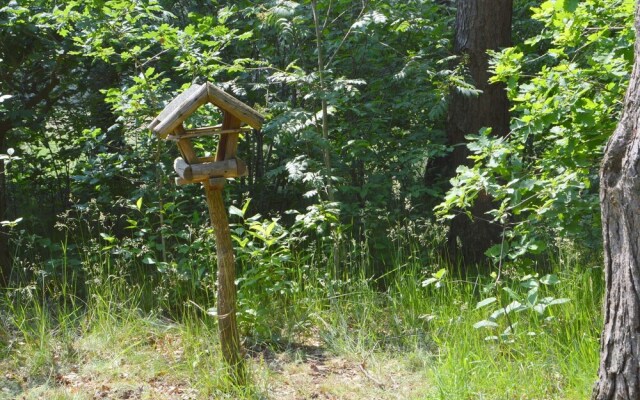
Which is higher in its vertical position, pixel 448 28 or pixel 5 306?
pixel 448 28

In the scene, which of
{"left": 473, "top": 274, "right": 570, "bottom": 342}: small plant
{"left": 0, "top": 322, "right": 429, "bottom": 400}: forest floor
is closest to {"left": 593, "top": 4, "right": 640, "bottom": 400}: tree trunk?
{"left": 473, "top": 274, "right": 570, "bottom": 342}: small plant

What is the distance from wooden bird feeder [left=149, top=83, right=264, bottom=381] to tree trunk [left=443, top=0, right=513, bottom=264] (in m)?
3.54

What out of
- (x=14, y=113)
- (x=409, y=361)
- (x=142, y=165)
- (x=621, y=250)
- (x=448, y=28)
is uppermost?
(x=448, y=28)

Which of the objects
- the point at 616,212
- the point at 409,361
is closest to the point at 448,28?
the point at 409,361

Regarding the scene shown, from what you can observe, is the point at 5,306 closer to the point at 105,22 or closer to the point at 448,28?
the point at 105,22

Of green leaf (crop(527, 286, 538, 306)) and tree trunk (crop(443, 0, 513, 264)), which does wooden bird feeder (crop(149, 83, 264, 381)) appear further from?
tree trunk (crop(443, 0, 513, 264))

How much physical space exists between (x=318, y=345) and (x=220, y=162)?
1846 millimetres

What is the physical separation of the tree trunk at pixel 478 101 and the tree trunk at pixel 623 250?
13.5ft

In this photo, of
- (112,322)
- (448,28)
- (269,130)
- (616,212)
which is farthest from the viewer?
(448,28)

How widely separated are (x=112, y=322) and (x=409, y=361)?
86.6 inches

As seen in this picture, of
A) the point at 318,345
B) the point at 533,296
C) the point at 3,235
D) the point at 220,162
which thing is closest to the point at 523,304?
the point at 533,296

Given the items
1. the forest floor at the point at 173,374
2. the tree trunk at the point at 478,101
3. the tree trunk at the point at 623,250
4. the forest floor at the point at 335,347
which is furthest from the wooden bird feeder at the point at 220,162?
the tree trunk at the point at 478,101

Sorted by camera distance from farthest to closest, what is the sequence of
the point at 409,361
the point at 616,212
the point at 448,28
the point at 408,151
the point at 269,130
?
the point at 448,28 → the point at 408,151 → the point at 269,130 → the point at 409,361 → the point at 616,212

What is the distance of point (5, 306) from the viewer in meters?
6.23
